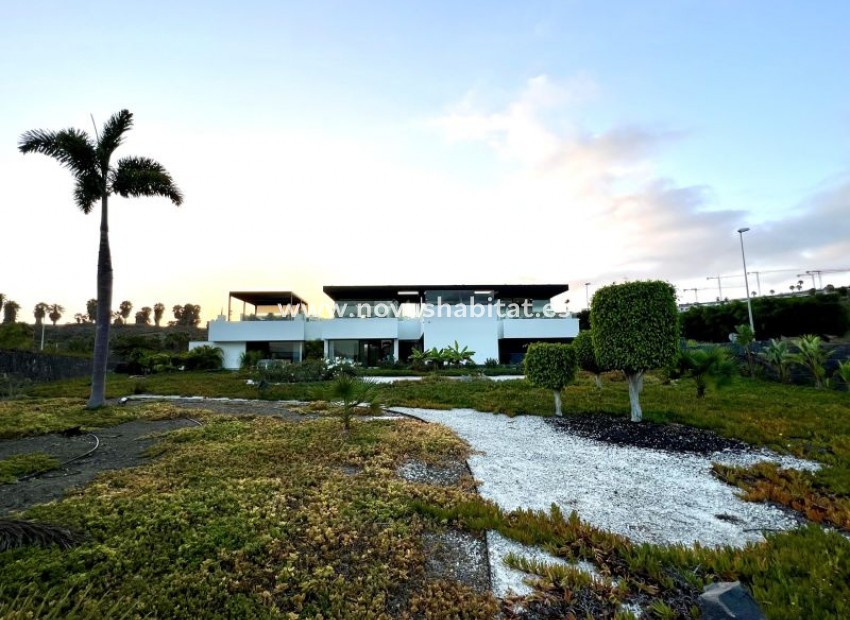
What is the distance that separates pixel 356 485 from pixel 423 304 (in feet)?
83.3

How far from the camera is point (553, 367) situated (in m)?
10.4

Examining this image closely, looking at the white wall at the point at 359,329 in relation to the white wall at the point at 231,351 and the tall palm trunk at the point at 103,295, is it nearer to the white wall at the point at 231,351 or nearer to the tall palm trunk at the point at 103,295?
the white wall at the point at 231,351

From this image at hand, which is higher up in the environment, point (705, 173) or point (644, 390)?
point (705, 173)

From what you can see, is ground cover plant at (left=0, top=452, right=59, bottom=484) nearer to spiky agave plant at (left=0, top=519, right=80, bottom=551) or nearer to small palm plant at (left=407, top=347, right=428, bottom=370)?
spiky agave plant at (left=0, top=519, right=80, bottom=551)

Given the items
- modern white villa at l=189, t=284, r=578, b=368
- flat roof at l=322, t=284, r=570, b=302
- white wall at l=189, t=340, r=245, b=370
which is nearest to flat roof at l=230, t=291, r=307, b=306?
modern white villa at l=189, t=284, r=578, b=368

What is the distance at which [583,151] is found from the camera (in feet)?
43.9

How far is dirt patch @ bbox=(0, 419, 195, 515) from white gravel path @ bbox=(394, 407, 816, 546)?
5.81 m

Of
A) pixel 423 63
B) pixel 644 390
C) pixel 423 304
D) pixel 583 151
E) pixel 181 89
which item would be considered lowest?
pixel 644 390

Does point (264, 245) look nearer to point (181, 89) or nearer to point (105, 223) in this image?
point (105, 223)

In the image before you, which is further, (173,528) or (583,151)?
(583,151)

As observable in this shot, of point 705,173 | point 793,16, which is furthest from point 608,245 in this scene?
point 793,16

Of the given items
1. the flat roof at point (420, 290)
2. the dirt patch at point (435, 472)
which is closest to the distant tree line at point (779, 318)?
the flat roof at point (420, 290)

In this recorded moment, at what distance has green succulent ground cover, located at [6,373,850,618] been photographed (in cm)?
283

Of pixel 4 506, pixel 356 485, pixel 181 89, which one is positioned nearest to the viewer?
pixel 4 506
